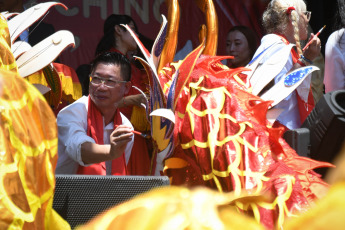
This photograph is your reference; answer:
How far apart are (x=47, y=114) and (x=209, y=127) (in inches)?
35.6

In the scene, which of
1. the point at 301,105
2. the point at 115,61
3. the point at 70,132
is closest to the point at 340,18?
the point at 301,105

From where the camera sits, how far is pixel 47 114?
4.24 feet

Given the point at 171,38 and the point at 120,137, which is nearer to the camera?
the point at 120,137

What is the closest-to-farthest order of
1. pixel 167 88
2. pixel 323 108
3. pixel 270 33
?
1. pixel 167 88
2. pixel 323 108
3. pixel 270 33

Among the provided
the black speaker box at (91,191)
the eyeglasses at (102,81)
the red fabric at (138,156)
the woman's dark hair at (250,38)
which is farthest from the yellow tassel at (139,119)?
the black speaker box at (91,191)

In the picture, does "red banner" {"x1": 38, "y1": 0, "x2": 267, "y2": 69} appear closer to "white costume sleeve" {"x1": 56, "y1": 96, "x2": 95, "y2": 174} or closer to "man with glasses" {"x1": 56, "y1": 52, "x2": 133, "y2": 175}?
"man with glasses" {"x1": 56, "y1": 52, "x2": 133, "y2": 175}

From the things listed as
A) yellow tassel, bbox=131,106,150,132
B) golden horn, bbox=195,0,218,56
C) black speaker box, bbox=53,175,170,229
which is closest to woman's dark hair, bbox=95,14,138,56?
yellow tassel, bbox=131,106,150,132

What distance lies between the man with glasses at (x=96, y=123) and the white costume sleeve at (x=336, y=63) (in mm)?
1209


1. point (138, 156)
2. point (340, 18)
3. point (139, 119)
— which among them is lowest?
point (138, 156)

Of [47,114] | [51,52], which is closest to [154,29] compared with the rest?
[51,52]

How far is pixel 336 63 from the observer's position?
3193 millimetres

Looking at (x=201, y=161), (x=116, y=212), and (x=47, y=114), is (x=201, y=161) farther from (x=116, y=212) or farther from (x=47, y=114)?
(x=116, y=212)

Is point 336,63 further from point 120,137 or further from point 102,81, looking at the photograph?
point 120,137

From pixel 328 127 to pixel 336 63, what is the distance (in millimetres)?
873
